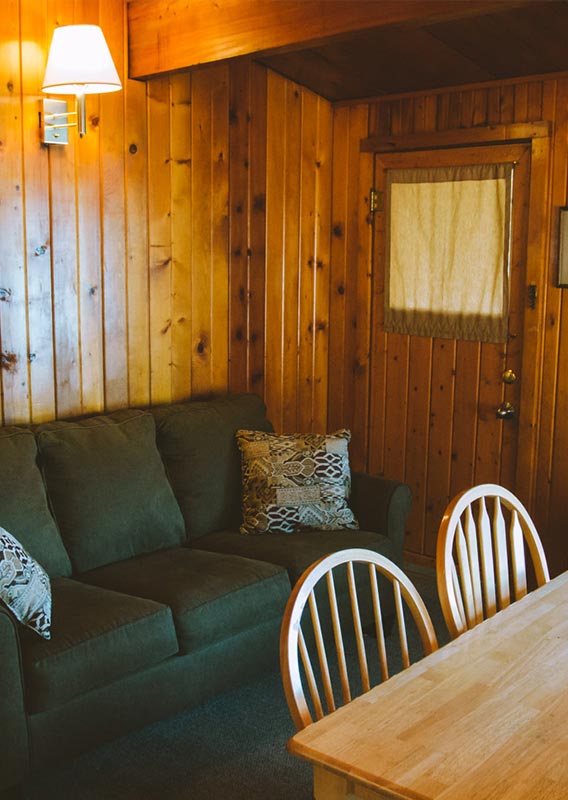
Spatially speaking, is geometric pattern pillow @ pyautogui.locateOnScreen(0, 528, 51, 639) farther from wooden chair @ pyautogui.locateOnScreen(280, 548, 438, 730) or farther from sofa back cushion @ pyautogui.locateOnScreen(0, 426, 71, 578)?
wooden chair @ pyautogui.locateOnScreen(280, 548, 438, 730)

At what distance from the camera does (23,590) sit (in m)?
2.53

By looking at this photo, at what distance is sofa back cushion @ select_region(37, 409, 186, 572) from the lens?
3.25 meters

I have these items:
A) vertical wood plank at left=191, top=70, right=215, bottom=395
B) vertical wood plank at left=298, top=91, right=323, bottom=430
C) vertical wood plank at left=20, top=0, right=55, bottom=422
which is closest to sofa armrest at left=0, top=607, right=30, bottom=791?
vertical wood plank at left=20, top=0, right=55, bottom=422

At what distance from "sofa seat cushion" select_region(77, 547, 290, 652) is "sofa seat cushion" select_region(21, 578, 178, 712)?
0.08 meters

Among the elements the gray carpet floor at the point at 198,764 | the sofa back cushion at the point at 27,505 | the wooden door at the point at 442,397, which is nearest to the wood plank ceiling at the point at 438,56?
the wooden door at the point at 442,397

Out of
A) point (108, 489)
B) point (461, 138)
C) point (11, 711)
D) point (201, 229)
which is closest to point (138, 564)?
point (108, 489)

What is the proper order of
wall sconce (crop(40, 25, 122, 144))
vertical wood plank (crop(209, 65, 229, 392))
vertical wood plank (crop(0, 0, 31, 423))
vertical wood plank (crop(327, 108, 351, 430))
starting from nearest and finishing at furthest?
wall sconce (crop(40, 25, 122, 144)) < vertical wood plank (crop(0, 0, 31, 423)) < vertical wood plank (crop(209, 65, 229, 392)) < vertical wood plank (crop(327, 108, 351, 430))

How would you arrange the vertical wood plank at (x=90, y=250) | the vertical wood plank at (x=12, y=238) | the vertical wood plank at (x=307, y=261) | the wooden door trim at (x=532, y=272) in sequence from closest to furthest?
the vertical wood plank at (x=12, y=238) → the vertical wood plank at (x=90, y=250) → the wooden door trim at (x=532, y=272) → the vertical wood plank at (x=307, y=261)

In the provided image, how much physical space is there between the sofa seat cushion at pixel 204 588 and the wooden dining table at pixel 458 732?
46.7 inches

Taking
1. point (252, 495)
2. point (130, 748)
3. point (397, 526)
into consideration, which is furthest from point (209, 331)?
point (130, 748)

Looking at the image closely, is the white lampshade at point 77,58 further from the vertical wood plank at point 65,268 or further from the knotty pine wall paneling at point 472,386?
the knotty pine wall paneling at point 472,386

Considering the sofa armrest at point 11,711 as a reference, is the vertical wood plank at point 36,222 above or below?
above

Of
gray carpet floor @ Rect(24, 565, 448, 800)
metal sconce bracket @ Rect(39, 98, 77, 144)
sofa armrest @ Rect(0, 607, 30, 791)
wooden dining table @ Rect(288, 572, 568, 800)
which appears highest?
metal sconce bracket @ Rect(39, 98, 77, 144)

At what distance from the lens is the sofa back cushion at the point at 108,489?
128 inches
